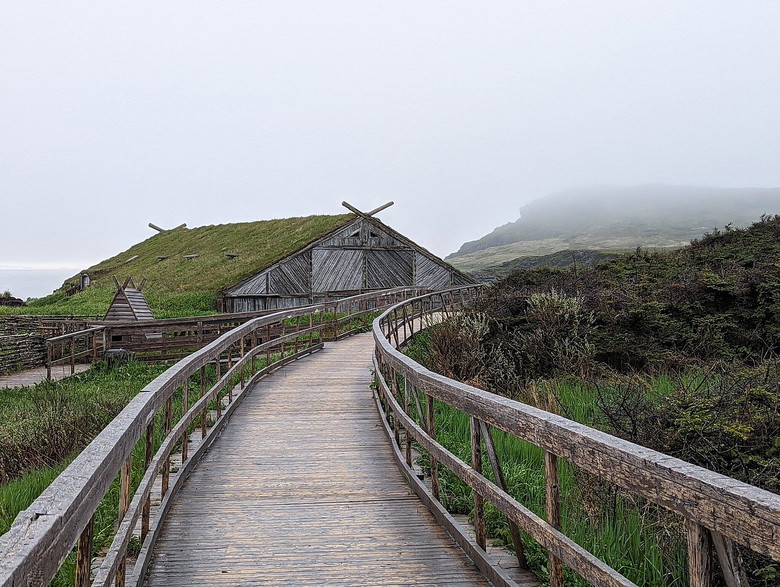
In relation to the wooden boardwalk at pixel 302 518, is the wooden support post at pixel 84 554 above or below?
above

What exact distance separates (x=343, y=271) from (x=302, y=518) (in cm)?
3182

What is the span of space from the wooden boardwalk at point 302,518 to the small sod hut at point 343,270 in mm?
25925

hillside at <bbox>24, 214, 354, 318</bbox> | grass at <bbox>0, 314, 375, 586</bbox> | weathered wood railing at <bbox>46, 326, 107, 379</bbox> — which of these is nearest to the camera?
grass at <bbox>0, 314, 375, 586</bbox>

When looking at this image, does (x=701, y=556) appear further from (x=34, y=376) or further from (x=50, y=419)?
(x=34, y=376)

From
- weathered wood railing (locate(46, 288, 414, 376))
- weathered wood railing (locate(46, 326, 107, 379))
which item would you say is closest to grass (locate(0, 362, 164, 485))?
weathered wood railing (locate(46, 326, 107, 379))

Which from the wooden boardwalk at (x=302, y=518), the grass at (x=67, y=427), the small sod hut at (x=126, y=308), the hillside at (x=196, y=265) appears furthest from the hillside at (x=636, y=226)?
the wooden boardwalk at (x=302, y=518)

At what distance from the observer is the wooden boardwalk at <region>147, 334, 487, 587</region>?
4.01 m

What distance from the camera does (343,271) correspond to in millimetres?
36688

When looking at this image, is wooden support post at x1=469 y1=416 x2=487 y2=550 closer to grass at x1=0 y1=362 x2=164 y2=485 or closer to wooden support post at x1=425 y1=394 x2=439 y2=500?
wooden support post at x1=425 y1=394 x2=439 y2=500

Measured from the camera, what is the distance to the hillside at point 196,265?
3616cm

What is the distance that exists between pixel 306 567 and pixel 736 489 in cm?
282

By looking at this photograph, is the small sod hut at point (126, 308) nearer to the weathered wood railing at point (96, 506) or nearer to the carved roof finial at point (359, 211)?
the carved roof finial at point (359, 211)

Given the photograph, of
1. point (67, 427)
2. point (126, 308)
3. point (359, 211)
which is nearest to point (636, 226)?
point (359, 211)

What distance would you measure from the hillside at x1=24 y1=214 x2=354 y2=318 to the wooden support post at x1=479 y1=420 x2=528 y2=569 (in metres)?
31.2
